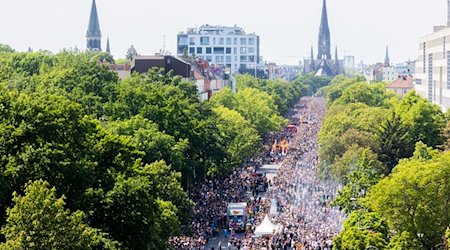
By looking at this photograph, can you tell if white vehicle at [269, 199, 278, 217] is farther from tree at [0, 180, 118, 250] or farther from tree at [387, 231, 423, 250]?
tree at [0, 180, 118, 250]

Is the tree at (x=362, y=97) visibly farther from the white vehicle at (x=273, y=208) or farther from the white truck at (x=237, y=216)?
the white truck at (x=237, y=216)

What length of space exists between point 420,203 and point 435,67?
85607 millimetres

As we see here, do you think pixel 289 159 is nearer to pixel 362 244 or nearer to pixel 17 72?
pixel 17 72

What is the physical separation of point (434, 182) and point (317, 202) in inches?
1198

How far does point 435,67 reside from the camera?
12769 cm

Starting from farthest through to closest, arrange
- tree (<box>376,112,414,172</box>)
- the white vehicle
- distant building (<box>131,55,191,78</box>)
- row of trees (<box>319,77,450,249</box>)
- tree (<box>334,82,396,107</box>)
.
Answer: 1. tree (<box>334,82,396,107</box>)
2. distant building (<box>131,55,191,78</box>)
3. tree (<box>376,112,414,172</box>)
4. the white vehicle
5. row of trees (<box>319,77,450,249</box>)

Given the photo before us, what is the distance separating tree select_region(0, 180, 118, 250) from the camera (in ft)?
102

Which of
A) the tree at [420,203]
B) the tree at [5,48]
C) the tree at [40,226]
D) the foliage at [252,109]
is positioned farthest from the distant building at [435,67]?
the tree at [40,226]

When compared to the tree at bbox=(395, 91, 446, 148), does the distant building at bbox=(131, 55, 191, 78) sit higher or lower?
higher

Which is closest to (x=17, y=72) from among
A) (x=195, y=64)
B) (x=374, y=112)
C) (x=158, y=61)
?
(x=158, y=61)

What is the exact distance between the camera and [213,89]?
6634 inches

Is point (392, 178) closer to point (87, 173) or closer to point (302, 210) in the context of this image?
point (87, 173)

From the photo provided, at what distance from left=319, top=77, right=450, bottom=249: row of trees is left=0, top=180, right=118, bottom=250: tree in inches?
608

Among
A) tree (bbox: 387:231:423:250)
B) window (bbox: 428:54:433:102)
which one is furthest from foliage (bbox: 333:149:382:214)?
window (bbox: 428:54:433:102)
